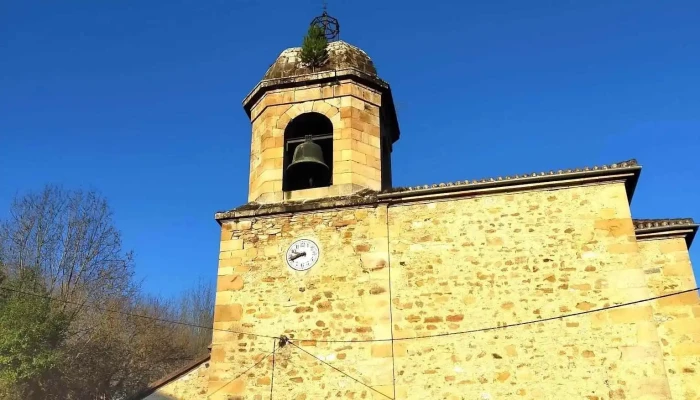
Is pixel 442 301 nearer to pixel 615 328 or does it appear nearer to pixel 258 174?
→ pixel 615 328

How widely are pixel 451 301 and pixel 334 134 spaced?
10.7 feet

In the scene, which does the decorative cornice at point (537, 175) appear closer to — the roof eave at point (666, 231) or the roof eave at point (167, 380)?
the roof eave at point (666, 231)

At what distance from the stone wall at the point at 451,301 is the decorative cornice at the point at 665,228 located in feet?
1.48

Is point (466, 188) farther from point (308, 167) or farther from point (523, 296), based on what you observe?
point (308, 167)

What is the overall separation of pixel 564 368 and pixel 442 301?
172 centimetres

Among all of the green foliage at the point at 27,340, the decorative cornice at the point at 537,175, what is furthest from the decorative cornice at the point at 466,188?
the green foliage at the point at 27,340

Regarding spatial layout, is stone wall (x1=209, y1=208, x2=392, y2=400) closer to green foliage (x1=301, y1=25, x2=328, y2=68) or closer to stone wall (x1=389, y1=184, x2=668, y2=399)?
stone wall (x1=389, y1=184, x2=668, y2=399)

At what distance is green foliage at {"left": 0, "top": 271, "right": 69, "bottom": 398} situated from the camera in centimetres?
1459

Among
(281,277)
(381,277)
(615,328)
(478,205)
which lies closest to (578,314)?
(615,328)

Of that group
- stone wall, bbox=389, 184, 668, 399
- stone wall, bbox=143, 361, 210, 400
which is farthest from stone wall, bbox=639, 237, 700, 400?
stone wall, bbox=143, 361, 210, 400

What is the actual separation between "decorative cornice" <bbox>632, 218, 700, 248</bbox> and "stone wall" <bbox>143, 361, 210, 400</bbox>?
6477 millimetres

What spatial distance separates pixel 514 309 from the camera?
805 cm

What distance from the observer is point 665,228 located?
28.1 ft

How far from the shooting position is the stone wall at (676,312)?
7793 mm
